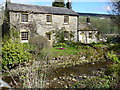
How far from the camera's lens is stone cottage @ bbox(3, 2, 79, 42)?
18.4 m

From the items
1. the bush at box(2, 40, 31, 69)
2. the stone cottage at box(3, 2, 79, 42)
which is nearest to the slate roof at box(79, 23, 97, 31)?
the stone cottage at box(3, 2, 79, 42)

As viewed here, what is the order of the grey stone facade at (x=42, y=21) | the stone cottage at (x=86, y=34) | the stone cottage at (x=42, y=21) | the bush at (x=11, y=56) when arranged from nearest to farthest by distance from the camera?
1. the bush at (x=11, y=56)
2. the grey stone facade at (x=42, y=21)
3. the stone cottage at (x=42, y=21)
4. the stone cottage at (x=86, y=34)

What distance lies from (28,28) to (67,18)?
6.44 meters

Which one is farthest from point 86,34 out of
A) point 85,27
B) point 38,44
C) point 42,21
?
point 38,44

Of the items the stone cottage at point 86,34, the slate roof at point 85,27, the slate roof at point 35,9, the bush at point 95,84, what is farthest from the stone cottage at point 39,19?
the bush at point 95,84

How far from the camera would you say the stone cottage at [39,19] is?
60.3ft

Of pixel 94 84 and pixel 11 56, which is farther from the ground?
pixel 11 56

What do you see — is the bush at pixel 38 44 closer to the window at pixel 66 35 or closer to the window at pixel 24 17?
the window at pixel 24 17

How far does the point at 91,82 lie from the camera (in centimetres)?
680

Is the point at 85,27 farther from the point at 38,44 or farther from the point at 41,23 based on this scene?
the point at 38,44

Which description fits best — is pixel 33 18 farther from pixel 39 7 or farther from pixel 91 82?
pixel 91 82

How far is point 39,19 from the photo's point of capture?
19.8 metres

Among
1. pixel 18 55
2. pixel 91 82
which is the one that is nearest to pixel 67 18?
pixel 18 55

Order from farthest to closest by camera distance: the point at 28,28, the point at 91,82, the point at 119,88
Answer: the point at 28,28 < the point at 91,82 < the point at 119,88
